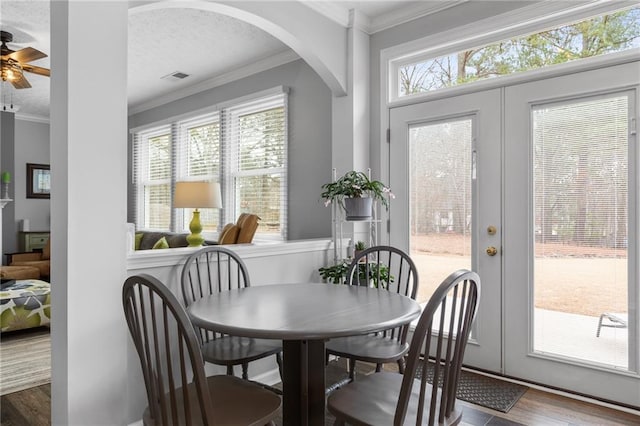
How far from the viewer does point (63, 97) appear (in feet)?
5.70

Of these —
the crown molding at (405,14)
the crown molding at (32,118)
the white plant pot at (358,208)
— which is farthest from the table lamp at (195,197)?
the crown molding at (32,118)

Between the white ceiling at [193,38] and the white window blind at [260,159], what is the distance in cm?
47

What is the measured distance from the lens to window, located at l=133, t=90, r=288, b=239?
4.40 m

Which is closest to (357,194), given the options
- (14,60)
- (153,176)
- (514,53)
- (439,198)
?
(439,198)

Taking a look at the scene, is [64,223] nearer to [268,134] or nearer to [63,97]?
[63,97]

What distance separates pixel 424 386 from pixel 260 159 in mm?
3602

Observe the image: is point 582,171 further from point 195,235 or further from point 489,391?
point 195,235

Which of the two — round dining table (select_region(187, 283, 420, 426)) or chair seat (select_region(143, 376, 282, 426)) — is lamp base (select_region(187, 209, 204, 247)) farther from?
chair seat (select_region(143, 376, 282, 426))


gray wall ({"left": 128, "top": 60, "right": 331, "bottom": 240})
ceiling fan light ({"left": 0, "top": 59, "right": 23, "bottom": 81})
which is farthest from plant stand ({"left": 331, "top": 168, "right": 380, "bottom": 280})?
ceiling fan light ({"left": 0, "top": 59, "right": 23, "bottom": 81})

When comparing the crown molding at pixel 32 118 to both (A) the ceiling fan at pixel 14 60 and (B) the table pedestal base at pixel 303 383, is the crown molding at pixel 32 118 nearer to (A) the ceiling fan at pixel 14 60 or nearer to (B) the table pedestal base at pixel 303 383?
(A) the ceiling fan at pixel 14 60

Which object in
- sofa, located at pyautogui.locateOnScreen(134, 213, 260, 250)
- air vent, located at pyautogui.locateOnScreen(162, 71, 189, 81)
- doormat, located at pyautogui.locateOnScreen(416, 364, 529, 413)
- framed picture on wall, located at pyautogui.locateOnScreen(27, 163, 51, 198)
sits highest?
air vent, located at pyautogui.locateOnScreen(162, 71, 189, 81)

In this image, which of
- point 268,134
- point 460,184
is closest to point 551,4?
point 460,184

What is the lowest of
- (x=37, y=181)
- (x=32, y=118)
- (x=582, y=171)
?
(x=582, y=171)

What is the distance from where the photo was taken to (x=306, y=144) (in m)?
4.09
